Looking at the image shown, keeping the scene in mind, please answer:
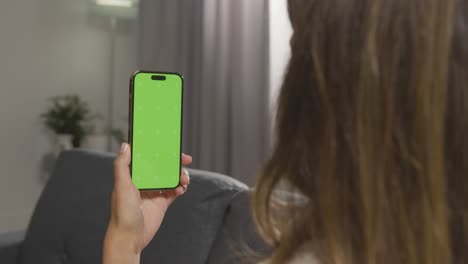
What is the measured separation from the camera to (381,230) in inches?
17.1

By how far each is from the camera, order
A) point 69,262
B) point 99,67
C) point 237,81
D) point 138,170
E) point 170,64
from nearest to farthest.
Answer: point 138,170, point 69,262, point 237,81, point 170,64, point 99,67

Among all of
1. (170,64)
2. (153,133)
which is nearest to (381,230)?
(153,133)

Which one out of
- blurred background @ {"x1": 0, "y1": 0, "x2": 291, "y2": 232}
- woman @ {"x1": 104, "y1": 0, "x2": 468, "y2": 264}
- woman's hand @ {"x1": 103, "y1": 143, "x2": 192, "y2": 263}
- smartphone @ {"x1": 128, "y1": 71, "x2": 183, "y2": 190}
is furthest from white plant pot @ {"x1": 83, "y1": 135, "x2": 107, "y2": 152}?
woman @ {"x1": 104, "y1": 0, "x2": 468, "y2": 264}

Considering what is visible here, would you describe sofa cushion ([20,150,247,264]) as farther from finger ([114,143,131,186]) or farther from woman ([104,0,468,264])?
woman ([104,0,468,264])

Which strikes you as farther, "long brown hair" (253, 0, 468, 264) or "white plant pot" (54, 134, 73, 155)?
"white plant pot" (54, 134, 73, 155)

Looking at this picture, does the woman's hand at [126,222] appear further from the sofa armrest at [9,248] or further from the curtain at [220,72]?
the curtain at [220,72]

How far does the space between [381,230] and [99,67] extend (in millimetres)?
3272

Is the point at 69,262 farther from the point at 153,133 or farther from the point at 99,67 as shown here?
the point at 99,67

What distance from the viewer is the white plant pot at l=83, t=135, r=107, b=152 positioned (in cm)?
329

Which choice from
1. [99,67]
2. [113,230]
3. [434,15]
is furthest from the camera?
[99,67]


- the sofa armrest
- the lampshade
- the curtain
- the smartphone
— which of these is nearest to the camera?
the smartphone

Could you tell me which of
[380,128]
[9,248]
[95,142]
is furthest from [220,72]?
[380,128]

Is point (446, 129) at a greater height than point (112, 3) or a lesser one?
lesser

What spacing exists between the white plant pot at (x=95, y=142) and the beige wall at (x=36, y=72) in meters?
0.29
